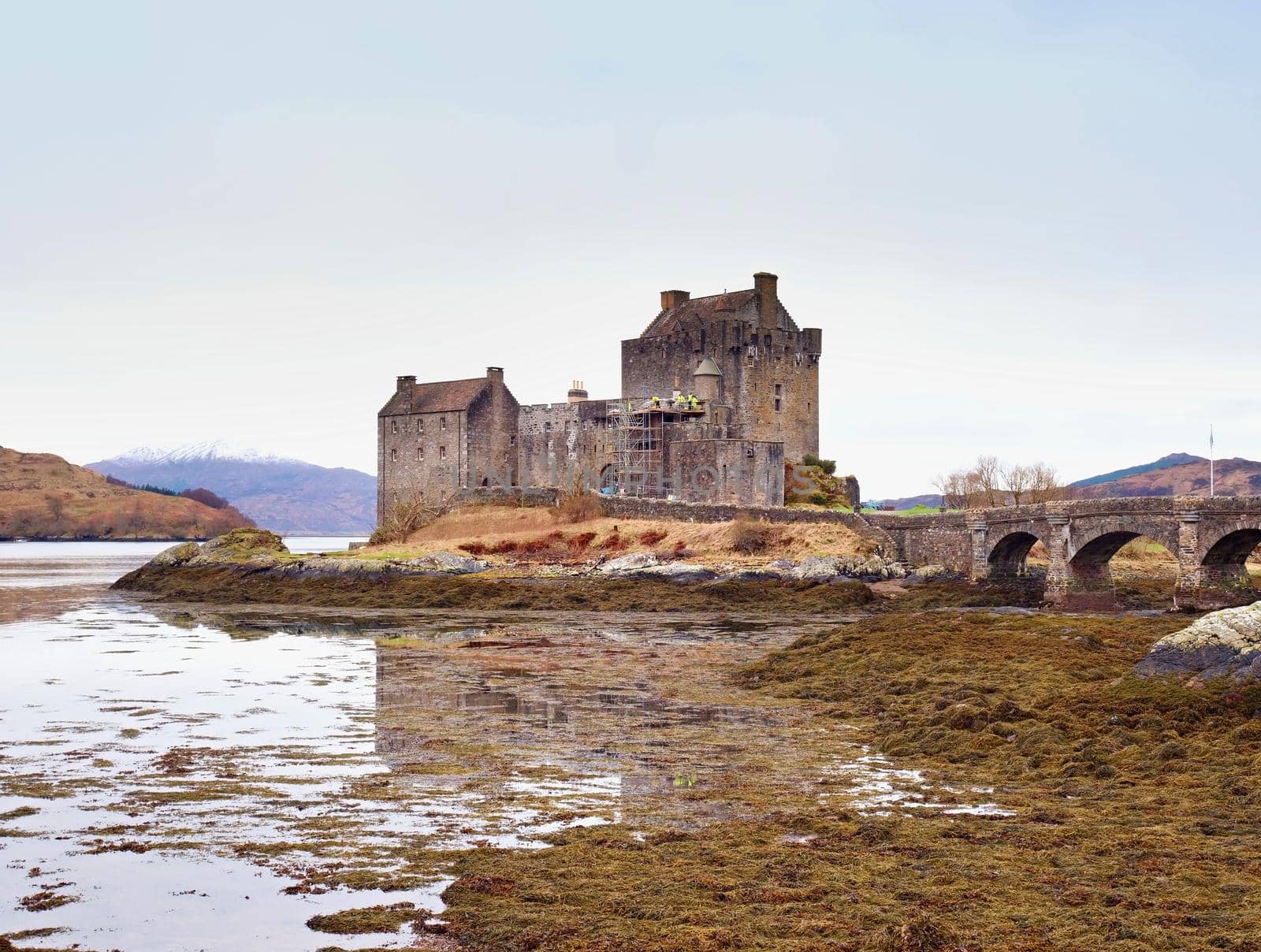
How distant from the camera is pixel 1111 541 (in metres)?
42.2

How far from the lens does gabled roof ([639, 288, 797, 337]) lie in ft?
231

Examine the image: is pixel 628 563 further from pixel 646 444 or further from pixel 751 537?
pixel 646 444

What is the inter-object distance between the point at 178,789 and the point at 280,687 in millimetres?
9957

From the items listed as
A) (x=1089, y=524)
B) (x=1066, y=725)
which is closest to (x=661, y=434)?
(x=1089, y=524)

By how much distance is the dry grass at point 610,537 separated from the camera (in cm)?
5134

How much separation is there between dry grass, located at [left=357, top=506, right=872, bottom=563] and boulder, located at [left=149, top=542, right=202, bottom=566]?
27.2 feet

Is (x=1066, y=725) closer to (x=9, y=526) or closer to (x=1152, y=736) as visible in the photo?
(x=1152, y=736)

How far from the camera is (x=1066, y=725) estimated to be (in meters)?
16.5

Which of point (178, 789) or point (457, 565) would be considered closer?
point (178, 789)

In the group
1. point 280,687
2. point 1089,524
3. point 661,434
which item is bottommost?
point 280,687

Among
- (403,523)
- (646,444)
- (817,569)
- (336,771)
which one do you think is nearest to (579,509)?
(646,444)

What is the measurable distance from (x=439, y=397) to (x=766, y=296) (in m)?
21.1

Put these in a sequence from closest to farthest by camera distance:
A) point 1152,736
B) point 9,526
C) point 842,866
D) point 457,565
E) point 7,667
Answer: point 842,866 → point 1152,736 → point 7,667 → point 457,565 → point 9,526

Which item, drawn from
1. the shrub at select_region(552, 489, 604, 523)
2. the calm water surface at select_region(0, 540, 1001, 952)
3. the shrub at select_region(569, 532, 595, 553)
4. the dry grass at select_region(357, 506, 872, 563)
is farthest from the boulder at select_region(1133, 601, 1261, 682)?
the shrub at select_region(552, 489, 604, 523)
